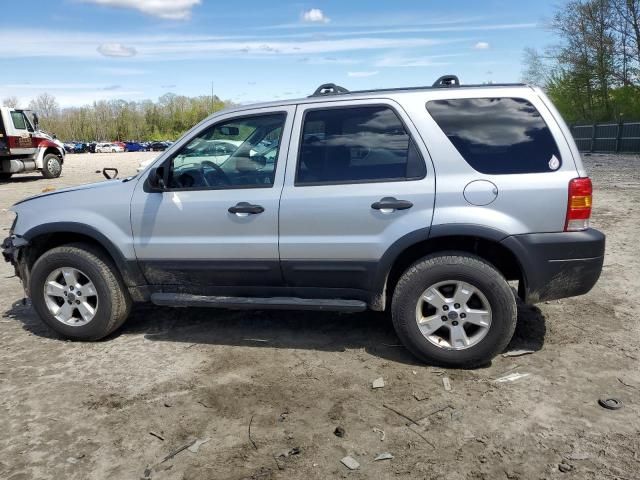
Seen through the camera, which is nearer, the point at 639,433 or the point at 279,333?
the point at 639,433

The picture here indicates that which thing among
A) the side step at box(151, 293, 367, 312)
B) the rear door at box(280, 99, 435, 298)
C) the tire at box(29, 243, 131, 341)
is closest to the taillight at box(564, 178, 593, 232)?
the rear door at box(280, 99, 435, 298)

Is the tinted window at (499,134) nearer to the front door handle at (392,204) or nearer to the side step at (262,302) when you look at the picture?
the front door handle at (392,204)

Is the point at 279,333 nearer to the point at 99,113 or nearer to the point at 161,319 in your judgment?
the point at 161,319

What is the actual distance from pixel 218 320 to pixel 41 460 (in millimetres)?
2246

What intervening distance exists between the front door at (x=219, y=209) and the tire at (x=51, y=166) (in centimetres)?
1847

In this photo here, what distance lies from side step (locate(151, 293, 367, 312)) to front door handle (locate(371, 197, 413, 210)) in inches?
29.6

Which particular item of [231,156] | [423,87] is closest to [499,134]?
[423,87]

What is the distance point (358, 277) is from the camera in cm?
407

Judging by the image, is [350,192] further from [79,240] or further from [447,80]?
[79,240]

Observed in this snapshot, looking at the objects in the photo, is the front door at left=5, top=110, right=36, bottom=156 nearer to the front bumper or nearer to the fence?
the front bumper

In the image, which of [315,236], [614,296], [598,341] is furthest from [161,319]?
Answer: [614,296]

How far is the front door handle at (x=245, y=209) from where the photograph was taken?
13.5 ft

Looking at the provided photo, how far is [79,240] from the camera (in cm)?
469

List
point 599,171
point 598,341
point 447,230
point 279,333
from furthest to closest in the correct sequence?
point 599,171
point 279,333
point 598,341
point 447,230
